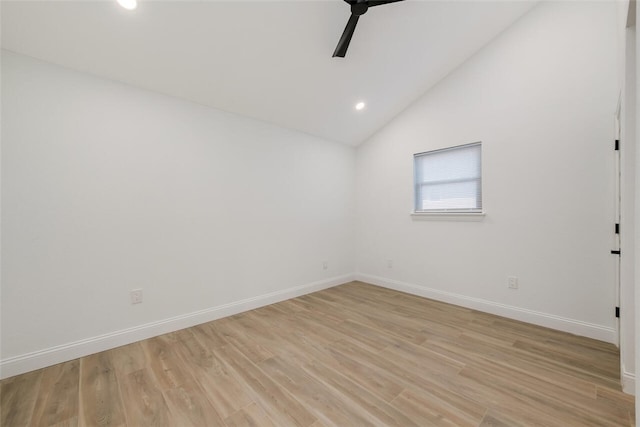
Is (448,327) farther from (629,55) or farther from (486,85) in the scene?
(486,85)

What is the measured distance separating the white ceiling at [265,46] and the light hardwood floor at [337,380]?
93.6 inches

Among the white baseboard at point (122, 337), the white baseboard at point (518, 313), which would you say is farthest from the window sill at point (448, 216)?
the white baseboard at point (122, 337)

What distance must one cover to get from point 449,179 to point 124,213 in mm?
3563

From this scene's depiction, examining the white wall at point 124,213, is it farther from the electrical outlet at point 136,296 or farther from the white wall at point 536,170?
the white wall at point 536,170

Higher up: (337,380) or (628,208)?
(628,208)

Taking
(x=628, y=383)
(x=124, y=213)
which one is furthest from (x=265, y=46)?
(x=628, y=383)

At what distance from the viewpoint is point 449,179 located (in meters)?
3.21

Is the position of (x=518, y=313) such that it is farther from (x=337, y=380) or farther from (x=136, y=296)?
(x=136, y=296)

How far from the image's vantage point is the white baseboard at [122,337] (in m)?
1.80

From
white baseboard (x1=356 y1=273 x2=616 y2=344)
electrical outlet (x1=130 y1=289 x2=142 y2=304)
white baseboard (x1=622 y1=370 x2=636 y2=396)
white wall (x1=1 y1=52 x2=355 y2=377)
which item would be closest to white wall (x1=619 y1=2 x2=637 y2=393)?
white baseboard (x1=622 y1=370 x2=636 y2=396)

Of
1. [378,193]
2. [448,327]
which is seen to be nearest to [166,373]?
[448,327]

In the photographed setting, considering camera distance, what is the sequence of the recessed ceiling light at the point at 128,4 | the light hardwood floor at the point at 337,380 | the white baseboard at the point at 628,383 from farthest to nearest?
the recessed ceiling light at the point at 128,4 < the white baseboard at the point at 628,383 < the light hardwood floor at the point at 337,380

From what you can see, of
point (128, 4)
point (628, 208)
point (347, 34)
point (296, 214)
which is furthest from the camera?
point (296, 214)

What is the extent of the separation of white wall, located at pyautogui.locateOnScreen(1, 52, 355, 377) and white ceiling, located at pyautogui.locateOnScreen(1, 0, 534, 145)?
0.77 ft
